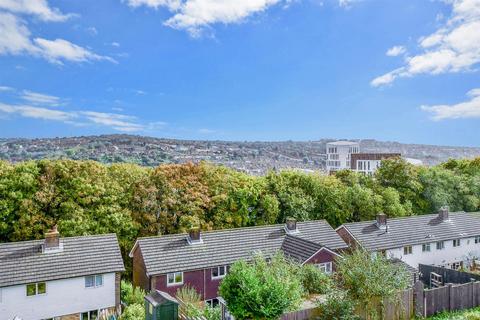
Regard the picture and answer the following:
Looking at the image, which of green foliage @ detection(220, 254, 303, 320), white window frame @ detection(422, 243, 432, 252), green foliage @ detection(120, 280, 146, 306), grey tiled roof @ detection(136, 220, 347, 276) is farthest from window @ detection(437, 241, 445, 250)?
green foliage @ detection(120, 280, 146, 306)

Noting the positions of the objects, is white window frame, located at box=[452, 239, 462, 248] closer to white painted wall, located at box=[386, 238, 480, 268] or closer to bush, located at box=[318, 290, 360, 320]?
white painted wall, located at box=[386, 238, 480, 268]

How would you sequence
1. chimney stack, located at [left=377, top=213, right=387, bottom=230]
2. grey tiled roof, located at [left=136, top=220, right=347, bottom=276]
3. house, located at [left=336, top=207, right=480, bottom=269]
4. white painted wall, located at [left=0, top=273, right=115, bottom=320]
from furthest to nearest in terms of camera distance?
1. chimney stack, located at [left=377, top=213, right=387, bottom=230]
2. house, located at [left=336, top=207, right=480, bottom=269]
3. grey tiled roof, located at [left=136, top=220, right=347, bottom=276]
4. white painted wall, located at [left=0, top=273, right=115, bottom=320]

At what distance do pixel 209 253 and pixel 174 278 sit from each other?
332cm

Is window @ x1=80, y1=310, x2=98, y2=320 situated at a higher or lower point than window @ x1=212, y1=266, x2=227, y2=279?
lower

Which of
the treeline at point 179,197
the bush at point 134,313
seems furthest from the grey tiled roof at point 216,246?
the bush at point 134,313

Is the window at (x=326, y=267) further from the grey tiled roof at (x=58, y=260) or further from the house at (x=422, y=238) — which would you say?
the grey tiled roof at (x=58, y=260)

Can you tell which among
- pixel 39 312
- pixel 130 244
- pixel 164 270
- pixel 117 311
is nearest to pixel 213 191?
pixel 130 244

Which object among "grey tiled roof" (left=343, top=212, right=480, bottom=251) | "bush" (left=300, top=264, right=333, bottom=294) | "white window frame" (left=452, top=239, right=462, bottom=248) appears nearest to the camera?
"bush" (left=300, top=264, right=333, bottom=294)

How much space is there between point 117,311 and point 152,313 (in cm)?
1190

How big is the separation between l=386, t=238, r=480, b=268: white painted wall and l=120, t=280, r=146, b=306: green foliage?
22419mm

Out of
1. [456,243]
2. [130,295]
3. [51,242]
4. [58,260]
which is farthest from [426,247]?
[51,242]

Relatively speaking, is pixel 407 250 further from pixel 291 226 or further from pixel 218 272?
pixel 218 272

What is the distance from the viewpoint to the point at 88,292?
82.6 ft

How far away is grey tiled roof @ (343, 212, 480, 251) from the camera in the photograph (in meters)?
35.2
